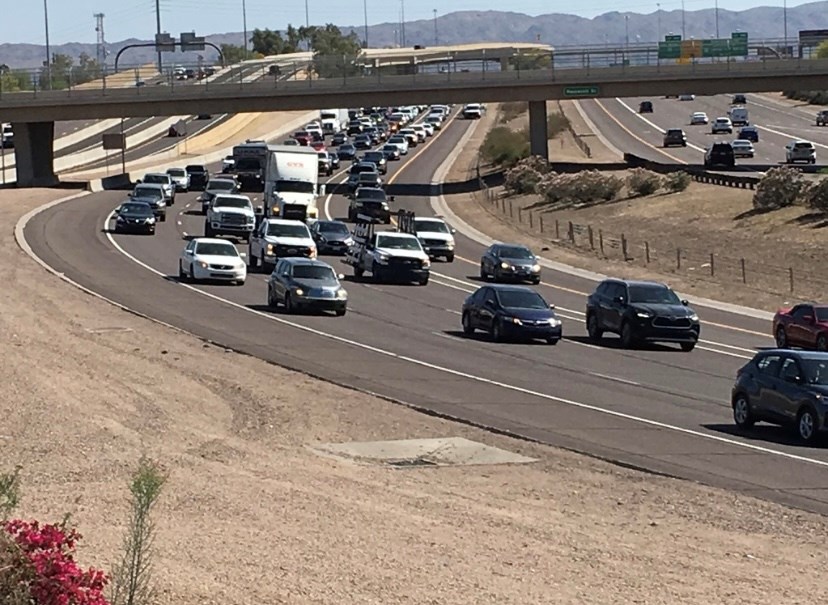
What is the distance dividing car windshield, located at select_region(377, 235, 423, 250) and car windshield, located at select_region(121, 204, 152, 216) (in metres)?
16.6

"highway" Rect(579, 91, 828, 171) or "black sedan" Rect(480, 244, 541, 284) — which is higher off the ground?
"highway" Rect(579, 91, 828, 171)

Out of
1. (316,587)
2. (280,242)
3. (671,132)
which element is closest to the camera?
(316,587)

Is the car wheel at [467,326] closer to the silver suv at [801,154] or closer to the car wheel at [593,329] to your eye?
the car wheel at [593,329]

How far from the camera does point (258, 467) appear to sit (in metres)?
19.7

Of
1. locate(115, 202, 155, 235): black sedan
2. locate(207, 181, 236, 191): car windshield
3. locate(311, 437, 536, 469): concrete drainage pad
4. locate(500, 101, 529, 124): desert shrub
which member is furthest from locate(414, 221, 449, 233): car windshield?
locate(500, 101, 529, 124): desert shrub

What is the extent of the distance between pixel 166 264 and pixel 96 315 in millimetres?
15713

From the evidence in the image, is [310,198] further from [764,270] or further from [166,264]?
[764,270]

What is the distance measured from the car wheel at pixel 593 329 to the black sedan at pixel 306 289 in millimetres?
6154

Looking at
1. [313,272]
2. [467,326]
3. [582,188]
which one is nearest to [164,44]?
[582,188]

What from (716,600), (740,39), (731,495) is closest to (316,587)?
(716,600)

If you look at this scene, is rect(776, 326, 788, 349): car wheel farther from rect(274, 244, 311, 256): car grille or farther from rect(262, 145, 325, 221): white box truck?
rect(262, 145, 325, 221): white box truck

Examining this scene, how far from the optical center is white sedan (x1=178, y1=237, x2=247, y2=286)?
→ 47.7 m

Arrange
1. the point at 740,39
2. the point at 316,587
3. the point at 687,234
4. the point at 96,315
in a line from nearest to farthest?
the point at 316,587, the point at 96,315, the point at 687,234, the point at 740,39

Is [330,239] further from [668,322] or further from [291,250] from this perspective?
[668,322]
